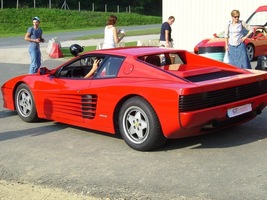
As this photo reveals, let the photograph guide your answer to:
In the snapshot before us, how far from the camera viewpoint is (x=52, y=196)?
4168 mm

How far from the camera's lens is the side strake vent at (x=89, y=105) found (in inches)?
234

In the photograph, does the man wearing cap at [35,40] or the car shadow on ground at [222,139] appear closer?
the car shadow on ground at [222,139]

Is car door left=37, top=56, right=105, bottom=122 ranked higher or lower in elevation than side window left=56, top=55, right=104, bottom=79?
lower

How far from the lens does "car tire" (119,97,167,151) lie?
523cm

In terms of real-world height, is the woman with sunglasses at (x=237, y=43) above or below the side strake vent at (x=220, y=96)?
above

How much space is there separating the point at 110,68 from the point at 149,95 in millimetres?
977

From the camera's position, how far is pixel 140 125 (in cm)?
541

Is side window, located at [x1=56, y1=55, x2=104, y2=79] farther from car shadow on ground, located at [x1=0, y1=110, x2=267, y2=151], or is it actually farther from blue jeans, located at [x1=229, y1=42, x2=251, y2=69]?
blue jeans, located at [x1=229, y1=42, x2=251, y2=69]

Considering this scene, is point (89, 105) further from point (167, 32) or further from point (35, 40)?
point (167, 32)

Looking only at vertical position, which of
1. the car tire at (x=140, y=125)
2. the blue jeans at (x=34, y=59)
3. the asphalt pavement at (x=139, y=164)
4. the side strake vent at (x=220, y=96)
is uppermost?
the blue jeans at (x=34, y=59)

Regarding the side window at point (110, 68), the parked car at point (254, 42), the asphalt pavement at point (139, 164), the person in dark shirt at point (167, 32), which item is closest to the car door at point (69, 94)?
the side window at point (110, 68)

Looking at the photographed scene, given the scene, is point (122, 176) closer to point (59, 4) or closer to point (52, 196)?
point (52, 196)

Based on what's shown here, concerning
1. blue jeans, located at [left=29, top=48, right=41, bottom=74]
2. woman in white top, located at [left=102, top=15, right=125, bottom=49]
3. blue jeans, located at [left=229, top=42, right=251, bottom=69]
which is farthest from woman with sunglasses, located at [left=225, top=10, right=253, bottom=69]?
blue jeans, located at [left=29, top=48, right=41, bottom=74]

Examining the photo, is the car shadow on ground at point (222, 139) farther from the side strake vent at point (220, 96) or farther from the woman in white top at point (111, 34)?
the woman in white top at point (111, 34)
